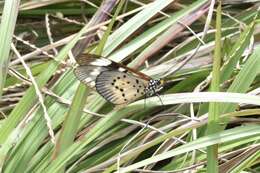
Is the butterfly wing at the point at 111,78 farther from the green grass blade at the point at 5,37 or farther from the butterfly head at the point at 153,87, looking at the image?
the green grass blade at the point at 5,37

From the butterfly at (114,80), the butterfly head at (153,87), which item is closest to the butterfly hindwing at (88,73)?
the butterfly at (114,80)

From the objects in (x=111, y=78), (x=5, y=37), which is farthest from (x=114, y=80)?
(x=5, y=37)

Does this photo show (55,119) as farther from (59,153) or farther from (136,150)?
Result: (136,150)

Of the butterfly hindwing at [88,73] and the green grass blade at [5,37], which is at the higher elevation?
the green grass blade at [5,37]

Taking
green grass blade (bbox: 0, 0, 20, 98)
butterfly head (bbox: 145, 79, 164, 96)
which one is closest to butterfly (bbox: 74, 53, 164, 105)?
butterfly head (bbox: 145, 79, 164, 96)

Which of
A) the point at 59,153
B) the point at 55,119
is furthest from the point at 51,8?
the point at 59,153

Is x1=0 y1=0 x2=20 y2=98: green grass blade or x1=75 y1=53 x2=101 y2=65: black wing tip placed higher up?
x1=0 y1=0 x2=20 y2=98: green grass blade

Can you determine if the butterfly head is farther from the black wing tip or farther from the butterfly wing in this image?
the black wing tip

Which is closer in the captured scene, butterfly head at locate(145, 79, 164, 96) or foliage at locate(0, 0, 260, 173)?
foliage at locate(0, 0, 260, 173)
